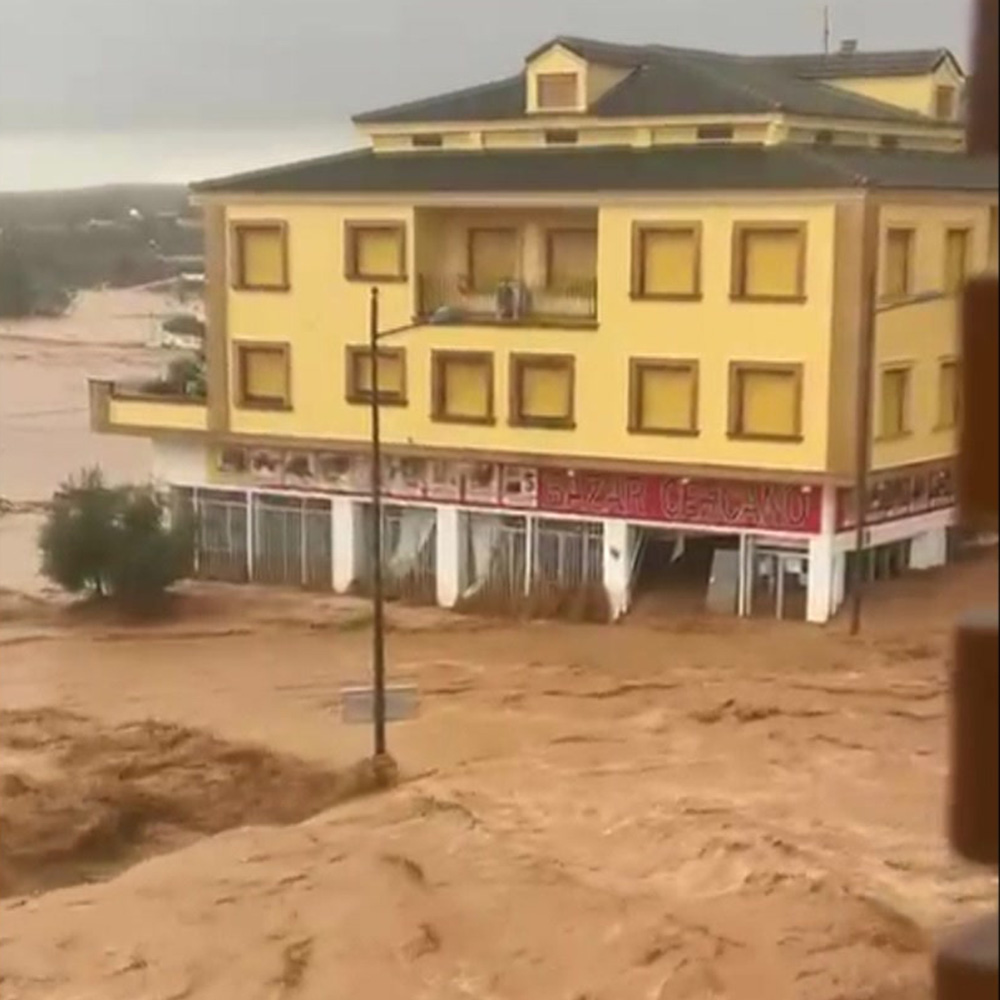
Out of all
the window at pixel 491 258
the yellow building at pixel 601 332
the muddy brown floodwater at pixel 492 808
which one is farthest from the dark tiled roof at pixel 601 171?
the muddy brown floodwater at pixel 492 808

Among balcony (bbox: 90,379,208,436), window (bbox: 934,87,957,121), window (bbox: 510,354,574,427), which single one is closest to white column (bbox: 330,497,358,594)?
balcony (bbox: 90,379,208,436)

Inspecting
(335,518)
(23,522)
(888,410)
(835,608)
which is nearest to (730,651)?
(835,608)

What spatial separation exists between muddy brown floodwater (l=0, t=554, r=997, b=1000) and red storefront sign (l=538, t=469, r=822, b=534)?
208 millimetres

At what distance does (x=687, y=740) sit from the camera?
11.4ft

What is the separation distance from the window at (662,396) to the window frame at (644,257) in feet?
0.40

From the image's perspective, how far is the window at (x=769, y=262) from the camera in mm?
3600

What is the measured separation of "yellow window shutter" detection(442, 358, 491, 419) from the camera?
3967 millimetres

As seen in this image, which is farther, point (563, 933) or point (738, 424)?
point (738, 424)

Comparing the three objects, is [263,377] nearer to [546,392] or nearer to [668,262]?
[546,392]

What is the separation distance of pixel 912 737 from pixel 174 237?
181 cm

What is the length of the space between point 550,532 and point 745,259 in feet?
2.40

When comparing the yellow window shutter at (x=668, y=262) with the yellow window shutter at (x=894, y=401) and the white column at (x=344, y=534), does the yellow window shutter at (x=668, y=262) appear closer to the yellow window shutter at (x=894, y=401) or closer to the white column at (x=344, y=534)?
the yellow window shutter at (x=894, y=401)

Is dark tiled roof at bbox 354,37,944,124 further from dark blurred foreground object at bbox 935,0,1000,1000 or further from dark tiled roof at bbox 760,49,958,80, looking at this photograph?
dark blurred foreground object at bbox 935,0,1000,1000

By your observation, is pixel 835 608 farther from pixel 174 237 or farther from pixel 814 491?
pixel 174 237
